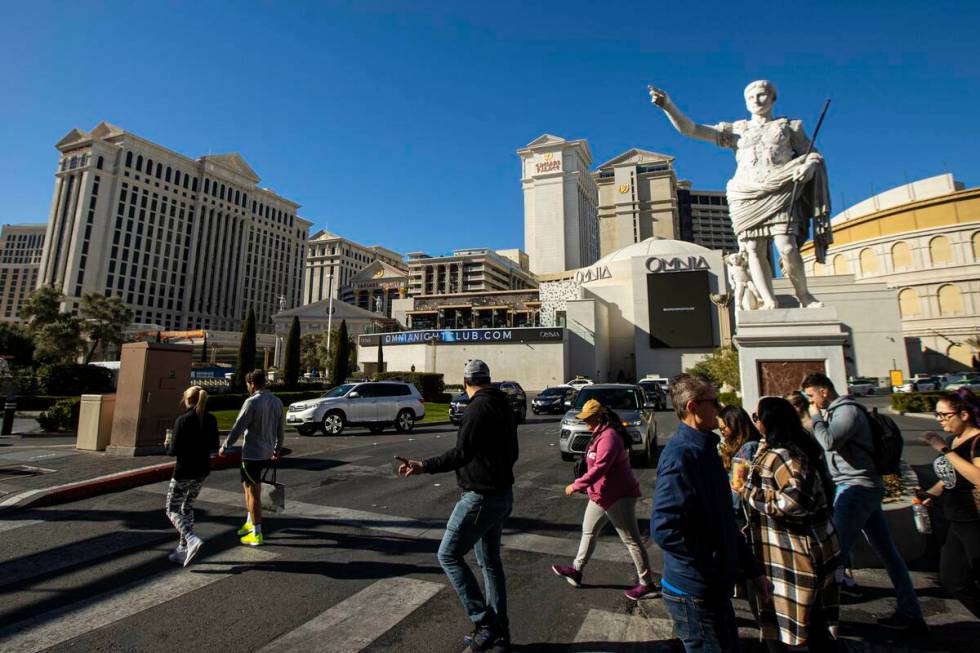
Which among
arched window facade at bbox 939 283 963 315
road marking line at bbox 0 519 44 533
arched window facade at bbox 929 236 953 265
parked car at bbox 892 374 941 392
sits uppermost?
arched window facade at bbox 929 236 953 265

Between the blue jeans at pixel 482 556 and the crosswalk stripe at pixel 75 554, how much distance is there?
14.3 feet

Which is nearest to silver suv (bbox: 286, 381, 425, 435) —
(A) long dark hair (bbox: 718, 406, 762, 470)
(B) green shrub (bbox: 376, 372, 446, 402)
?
(A) long dark hair (bbox: 718, 406, 762, 470)

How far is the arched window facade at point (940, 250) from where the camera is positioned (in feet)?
185

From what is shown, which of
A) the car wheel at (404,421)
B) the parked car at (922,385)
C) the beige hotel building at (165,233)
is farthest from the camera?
the beige hotel building at (165,233)

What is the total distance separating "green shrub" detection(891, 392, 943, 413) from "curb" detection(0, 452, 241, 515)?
30159mm

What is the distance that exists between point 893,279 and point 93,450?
7894 centimetres

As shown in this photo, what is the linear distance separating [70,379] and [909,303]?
83.2 metres

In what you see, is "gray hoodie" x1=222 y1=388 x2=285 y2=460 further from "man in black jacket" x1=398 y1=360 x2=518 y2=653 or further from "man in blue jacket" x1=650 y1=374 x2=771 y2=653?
"man in blue jacket" x1=650 y1=374 x2=771 y2=653

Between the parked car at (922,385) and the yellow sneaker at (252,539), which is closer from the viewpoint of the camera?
the yellow sneaker at (252,539)

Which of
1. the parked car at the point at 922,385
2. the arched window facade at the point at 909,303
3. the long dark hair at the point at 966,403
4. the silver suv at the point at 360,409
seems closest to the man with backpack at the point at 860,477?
the long dark hair at the point at 966,403

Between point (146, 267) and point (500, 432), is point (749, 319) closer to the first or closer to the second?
point (500, 432)

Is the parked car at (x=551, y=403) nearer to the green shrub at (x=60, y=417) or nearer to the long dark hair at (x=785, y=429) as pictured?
the green shrub at (x=60, y=417)

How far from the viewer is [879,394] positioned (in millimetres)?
40875

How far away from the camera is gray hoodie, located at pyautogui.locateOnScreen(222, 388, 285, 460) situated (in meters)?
5.50
